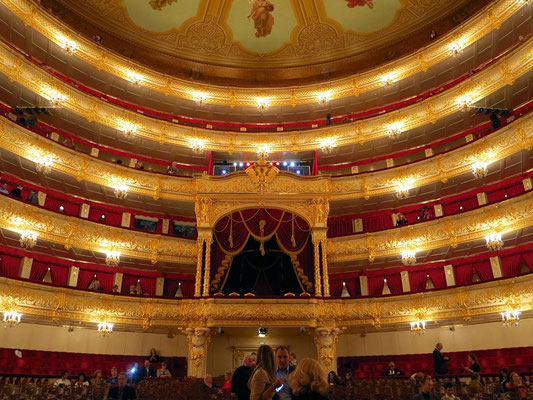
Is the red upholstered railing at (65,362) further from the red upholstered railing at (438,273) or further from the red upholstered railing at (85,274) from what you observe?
the red upholstered railing at (438,273)

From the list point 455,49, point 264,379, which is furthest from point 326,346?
point 455,49

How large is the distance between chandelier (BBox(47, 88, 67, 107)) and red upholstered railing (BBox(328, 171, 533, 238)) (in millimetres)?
13472

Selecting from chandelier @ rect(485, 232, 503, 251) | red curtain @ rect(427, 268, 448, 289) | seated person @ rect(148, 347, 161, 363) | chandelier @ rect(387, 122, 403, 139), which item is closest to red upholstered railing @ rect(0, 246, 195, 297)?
seated person @ rect(148, 347, 161, 363)

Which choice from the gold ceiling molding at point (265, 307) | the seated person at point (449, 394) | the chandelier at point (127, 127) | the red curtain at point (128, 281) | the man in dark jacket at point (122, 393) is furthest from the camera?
the chandelier at point (127, 127)

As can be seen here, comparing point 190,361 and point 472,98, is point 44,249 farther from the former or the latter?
point 472,98

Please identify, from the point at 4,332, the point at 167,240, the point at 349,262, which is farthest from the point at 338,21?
the point at 4,332

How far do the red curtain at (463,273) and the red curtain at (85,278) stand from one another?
15.1 metres

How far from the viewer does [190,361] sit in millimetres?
13953

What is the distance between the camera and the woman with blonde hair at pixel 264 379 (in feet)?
10.3

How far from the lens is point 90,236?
1620 centimetres

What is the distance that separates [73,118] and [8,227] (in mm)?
6409

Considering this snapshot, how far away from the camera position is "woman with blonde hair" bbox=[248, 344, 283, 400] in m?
3.12


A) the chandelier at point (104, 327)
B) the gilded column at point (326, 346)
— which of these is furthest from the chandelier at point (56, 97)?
the gilded column at point (326, 346)

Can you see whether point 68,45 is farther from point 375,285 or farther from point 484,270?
point 484,270
